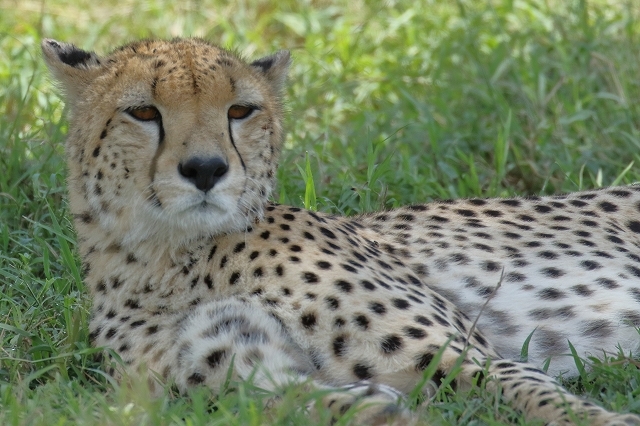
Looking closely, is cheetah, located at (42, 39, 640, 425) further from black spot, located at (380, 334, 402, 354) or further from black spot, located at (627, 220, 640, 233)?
black spot, located at (627, 220, 640, 233)

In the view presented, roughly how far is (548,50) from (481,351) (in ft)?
10.9

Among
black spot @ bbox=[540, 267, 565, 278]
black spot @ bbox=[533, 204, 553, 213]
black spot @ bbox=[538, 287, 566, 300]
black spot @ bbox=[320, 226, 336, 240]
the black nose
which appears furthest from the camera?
black spot @ bbox=[533, 204, 553, 213]

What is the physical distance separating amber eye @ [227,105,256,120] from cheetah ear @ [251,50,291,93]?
386 mm

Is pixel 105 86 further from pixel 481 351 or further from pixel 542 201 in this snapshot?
pixel 542 201

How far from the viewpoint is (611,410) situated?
292 cm

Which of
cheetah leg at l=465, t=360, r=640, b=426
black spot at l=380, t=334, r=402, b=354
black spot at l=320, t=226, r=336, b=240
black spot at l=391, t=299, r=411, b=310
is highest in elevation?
black spot at l=320, t=226, r=336, b=240

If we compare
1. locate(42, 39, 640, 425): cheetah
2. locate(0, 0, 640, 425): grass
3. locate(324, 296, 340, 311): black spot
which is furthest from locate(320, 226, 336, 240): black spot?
locate(0, 0, 640, 425): grass

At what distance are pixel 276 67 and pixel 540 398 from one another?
1487 mm

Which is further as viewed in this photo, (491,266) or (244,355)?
(491,266)

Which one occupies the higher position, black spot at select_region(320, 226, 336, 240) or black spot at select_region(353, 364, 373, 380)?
black spot at select_region(320, 226, 336, 240)

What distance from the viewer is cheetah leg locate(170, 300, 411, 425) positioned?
2893mm

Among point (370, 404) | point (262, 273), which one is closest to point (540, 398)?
point (370, 404)

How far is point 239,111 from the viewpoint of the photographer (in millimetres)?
3314

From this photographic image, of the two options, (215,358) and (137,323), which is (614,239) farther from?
(137,323)
